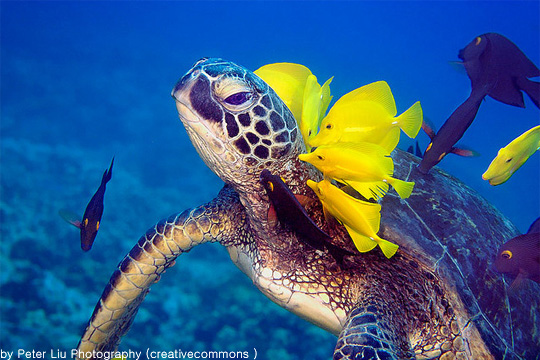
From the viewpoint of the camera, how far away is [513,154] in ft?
5.40

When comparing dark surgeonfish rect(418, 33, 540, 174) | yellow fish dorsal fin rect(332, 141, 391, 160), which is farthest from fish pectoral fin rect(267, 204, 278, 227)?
dark surgeonfish rect(418, 33, 540, 174)

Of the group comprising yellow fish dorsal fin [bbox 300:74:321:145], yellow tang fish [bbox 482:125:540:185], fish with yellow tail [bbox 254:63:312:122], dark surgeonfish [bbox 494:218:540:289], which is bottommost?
dark surgeonfish [bbox 494:218:540:289]

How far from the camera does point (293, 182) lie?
1.77m

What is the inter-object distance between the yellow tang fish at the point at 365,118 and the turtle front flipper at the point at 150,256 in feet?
3.30

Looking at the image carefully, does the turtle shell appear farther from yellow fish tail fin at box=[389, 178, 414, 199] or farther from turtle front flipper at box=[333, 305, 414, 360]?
yellow fish tail fin at box=[389, 178, 414, 199]

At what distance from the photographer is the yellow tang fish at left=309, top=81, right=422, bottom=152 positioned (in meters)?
1.56

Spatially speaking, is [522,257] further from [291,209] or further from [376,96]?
[291,209]

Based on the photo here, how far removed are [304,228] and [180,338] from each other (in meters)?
2.67

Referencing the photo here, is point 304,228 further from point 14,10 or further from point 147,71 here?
point 14,10

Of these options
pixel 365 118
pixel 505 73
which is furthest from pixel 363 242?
pixel 505 73

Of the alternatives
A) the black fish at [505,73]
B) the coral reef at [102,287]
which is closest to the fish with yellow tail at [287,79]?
the black fish at [505,73]

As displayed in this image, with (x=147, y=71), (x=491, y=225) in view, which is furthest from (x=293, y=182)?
(x=147, y=71)

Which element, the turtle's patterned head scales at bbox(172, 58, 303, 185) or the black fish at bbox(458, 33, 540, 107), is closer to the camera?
the turtle's patterned head scales at bbox(172, 58, 303, 185)

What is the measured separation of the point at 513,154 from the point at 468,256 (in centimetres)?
63
